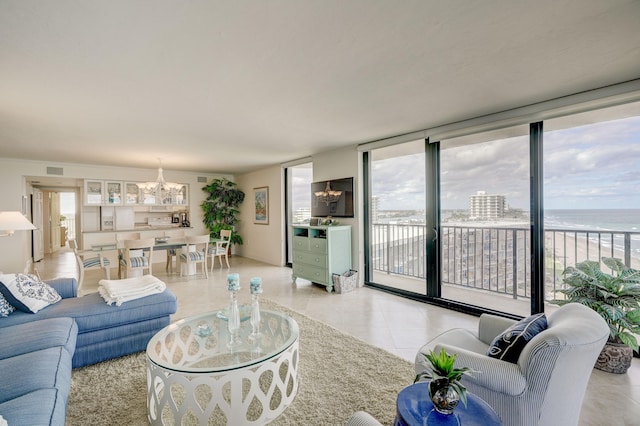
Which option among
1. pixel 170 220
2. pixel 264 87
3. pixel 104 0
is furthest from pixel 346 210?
pixel 170 220

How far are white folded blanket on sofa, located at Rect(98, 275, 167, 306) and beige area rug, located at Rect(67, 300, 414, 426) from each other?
517 mm

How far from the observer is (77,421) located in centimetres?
169

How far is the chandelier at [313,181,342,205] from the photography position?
196 inches

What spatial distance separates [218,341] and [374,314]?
192cm

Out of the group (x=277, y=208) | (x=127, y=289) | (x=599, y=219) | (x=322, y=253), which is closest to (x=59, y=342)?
(x=127, y=289)

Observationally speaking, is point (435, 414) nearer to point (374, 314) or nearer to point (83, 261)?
point (374, 314)

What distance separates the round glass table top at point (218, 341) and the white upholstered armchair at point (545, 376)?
3.87 feet

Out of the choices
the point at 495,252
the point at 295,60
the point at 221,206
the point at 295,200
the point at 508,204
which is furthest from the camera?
the point at 221,206

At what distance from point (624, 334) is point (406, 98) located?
2636 mm

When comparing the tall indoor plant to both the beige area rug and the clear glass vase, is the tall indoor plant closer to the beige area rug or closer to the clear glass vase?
the beige area rug

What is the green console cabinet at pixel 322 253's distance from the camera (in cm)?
444

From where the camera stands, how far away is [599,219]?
2.82 meters

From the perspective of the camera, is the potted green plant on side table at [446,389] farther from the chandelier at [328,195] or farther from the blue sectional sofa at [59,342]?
the chandelier at [328,195]

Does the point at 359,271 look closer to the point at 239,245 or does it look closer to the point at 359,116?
the point at 359,116
